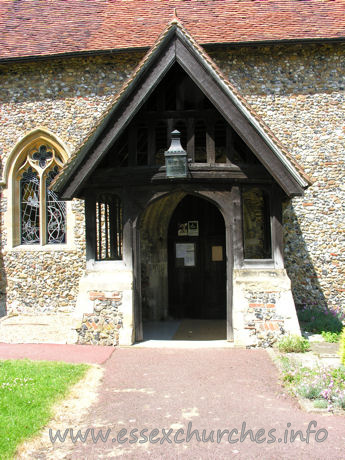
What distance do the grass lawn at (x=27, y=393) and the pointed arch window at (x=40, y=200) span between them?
524 cm

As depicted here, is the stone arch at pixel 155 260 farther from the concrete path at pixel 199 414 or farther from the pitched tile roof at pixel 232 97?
the concrete path at pixel 199 414

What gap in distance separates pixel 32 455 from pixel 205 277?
7.14 meters

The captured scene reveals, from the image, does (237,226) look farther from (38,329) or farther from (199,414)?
(38,329)

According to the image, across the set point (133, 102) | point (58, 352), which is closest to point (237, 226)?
point (133, 102)

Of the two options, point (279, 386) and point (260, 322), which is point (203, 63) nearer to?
point (260, 322)

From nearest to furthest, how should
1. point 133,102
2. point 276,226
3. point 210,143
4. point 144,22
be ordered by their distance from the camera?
point 133,102, point 210,143, point 276,226, point 144,22

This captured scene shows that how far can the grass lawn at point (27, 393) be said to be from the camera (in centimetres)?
363

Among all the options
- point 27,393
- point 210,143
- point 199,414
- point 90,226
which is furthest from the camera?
point 90,226

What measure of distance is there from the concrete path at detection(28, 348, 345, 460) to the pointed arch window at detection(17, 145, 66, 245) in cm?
542

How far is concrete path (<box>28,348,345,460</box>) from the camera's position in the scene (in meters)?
3.43

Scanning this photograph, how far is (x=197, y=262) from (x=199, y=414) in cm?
613

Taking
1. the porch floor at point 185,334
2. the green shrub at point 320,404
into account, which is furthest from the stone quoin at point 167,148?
the green shrub at point 320,404

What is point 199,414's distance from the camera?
4.15 metres

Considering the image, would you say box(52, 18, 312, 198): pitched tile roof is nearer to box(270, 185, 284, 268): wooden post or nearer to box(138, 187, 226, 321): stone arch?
box(270, 185, 284, 268): wooden post
